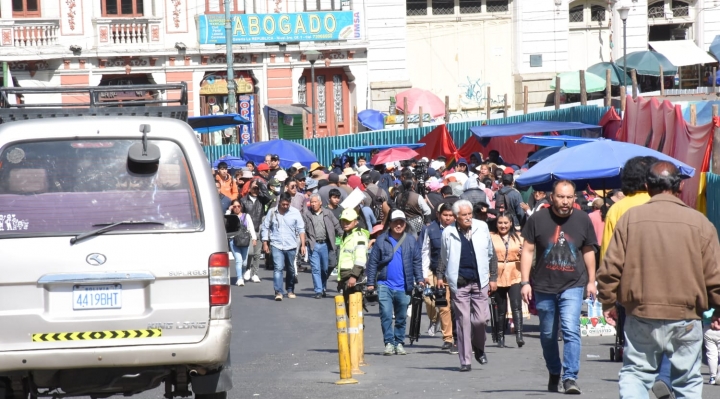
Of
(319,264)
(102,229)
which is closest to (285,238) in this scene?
(319,264)

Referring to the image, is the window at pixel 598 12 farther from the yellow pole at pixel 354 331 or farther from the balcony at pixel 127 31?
the yellow pole at pixel 354 331

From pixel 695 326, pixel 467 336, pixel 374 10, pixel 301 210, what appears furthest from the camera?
pixel 374 10

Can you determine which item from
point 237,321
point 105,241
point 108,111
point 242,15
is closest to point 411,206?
point 237,321

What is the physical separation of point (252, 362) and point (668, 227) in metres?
7.11

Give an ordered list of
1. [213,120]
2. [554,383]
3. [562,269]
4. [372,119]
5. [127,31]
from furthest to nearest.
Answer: [372,119] < [127,31] < [213,120] < [554,383] < [562,269]

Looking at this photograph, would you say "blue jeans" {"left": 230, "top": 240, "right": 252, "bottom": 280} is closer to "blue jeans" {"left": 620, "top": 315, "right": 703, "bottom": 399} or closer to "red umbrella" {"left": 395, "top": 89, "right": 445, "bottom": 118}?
"blue jeans" {"left": 620, "top": 315, "right": 703, "bottom": 399}

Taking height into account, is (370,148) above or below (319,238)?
above

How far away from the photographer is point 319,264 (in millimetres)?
19328

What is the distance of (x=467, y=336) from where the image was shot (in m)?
→ 12.0

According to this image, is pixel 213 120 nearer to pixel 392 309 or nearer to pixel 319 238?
pixel 319 238

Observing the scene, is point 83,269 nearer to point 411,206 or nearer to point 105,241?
point 105,241

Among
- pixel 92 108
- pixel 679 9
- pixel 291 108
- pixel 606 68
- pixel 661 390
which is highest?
pixel 679 9

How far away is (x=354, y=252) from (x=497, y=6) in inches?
1243

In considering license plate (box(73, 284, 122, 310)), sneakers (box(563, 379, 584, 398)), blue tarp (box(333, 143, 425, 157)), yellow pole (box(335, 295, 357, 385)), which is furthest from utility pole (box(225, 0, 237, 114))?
license plate (box(73, 284, 122, 310))
